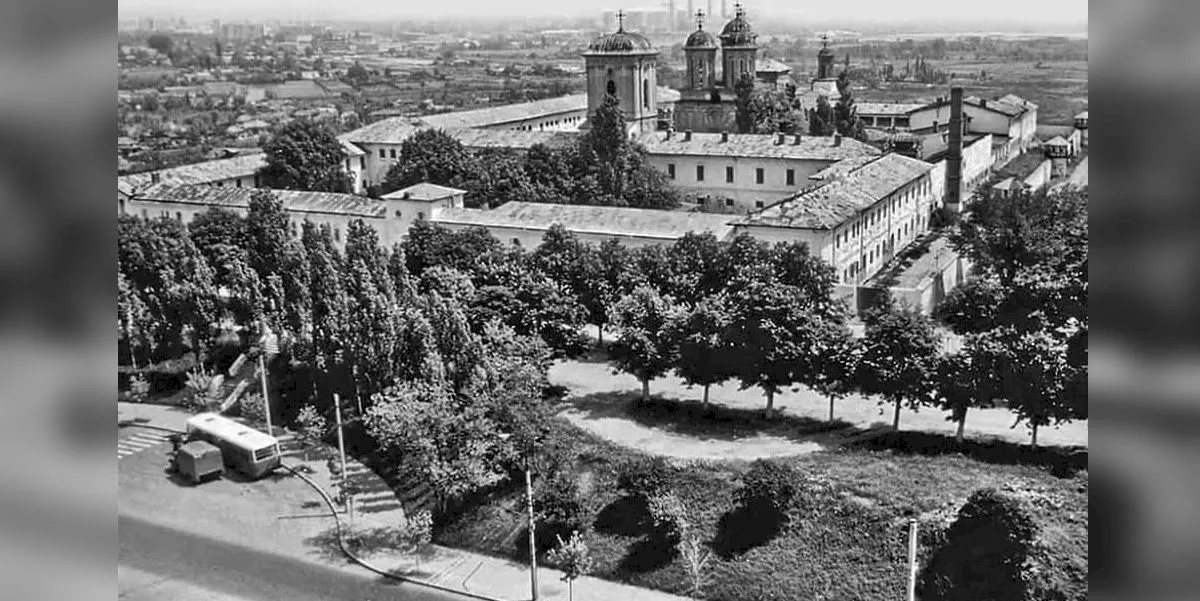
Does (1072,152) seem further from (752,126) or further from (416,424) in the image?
(416,424)

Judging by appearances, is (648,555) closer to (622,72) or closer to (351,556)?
(351,556)

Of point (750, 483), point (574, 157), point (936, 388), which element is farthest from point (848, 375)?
point (574, 157)

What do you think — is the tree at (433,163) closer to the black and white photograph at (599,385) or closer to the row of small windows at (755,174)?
the black and white photograph at (599,385)

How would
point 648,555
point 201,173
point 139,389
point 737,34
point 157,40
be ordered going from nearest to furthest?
point 157,40, point 648,555, point 139,389, point 201,173, point 737,34

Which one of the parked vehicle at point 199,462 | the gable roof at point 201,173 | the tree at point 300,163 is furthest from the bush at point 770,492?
the tree at point 300,163

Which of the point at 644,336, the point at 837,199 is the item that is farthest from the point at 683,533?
the point at 837,199

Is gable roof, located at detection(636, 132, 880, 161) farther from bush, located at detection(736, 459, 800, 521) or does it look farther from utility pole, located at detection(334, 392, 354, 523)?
bush, located at detection(736, 459, 800, 521)
